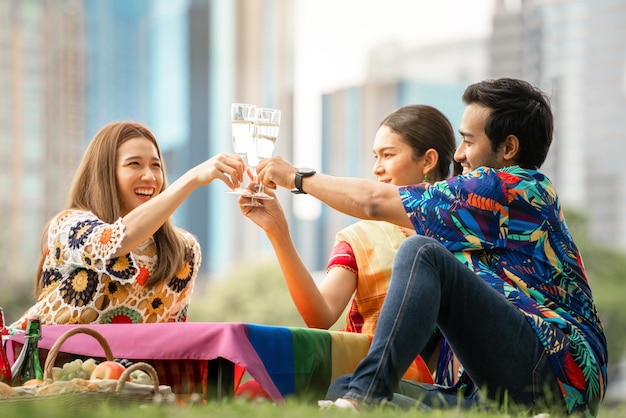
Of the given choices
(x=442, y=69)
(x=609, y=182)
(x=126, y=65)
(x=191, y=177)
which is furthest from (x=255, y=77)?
(x=191, y=177)

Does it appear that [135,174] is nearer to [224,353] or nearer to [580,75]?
[224,353]

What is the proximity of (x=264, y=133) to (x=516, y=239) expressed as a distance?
0.87 meters

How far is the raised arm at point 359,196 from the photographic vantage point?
9.89 feet

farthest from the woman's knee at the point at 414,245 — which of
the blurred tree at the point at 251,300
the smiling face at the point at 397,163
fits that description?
the blurred tree at the point at 251,300

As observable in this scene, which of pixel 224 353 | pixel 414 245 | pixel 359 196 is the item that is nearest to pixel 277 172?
pixel 359 196

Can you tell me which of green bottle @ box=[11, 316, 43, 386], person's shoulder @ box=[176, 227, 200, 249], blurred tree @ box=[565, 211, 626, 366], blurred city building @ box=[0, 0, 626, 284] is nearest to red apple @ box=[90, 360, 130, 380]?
green bottle @ box=[11, 316, 43, 386]

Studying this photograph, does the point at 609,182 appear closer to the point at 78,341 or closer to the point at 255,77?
the point at 255,77

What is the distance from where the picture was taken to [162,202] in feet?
10.7

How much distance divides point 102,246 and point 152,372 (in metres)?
0.90

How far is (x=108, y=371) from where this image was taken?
8.11ft

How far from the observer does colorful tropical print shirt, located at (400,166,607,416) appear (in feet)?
9.46

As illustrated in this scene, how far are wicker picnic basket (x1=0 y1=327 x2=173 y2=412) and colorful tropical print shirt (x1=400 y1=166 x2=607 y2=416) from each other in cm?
99

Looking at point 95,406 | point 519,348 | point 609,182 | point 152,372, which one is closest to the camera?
point 95,406

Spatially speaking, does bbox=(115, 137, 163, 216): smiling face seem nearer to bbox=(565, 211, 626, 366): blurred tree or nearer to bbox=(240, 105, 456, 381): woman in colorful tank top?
bbox=(240, 105, 456, 381): woman in colorful tank top
